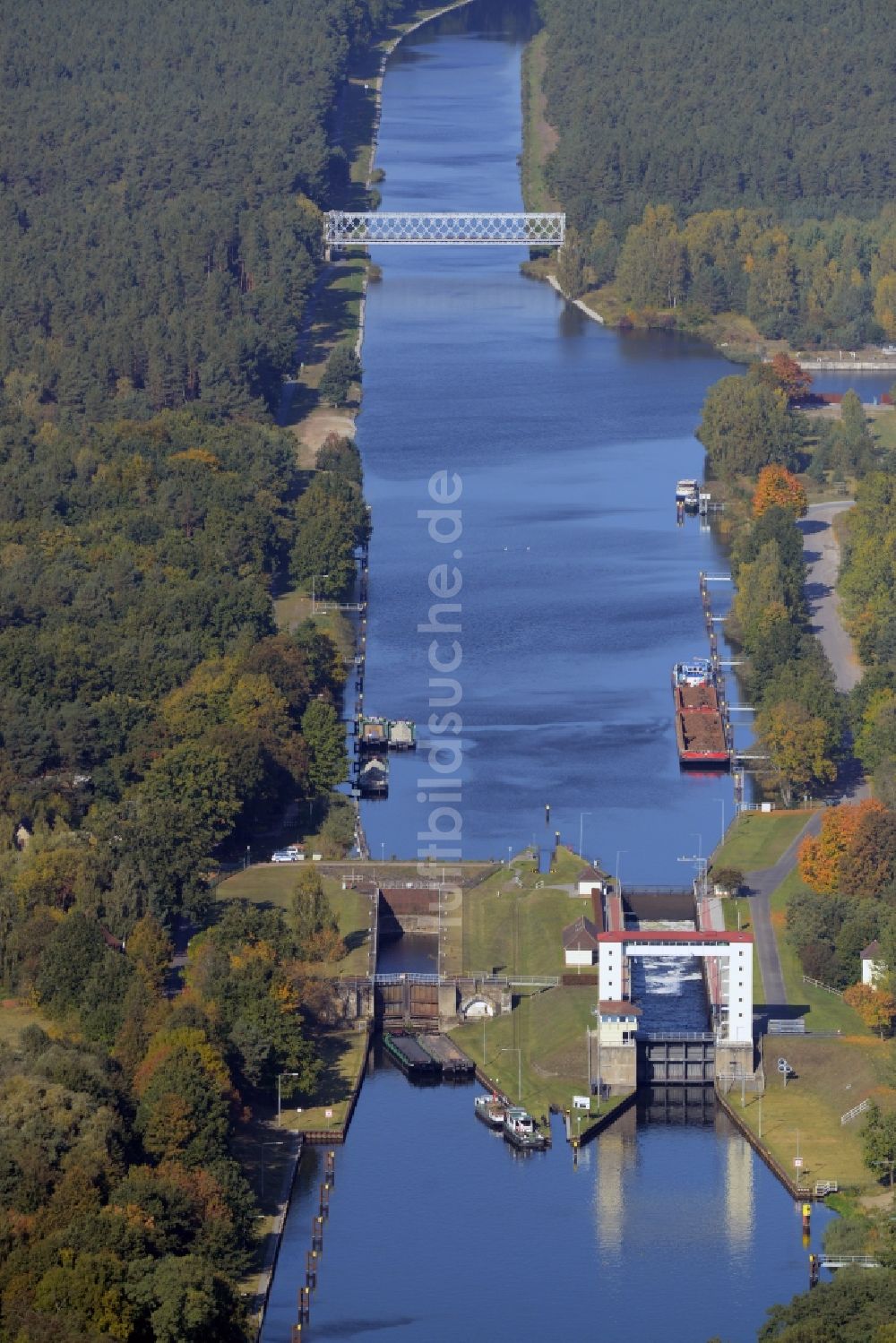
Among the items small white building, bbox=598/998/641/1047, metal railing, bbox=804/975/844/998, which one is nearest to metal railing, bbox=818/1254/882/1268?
small white building, bbox=598/998/641/1047

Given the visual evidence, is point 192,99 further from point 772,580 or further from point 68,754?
point 68,754

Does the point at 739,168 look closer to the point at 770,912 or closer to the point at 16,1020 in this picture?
the point at 770,912

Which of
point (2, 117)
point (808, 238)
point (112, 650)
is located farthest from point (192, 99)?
point (112, 650)

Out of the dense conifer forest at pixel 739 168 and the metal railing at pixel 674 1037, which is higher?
the dense conifer forest at pixel 739 168

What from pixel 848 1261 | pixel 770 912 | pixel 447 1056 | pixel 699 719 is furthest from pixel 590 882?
pixel 848 1261

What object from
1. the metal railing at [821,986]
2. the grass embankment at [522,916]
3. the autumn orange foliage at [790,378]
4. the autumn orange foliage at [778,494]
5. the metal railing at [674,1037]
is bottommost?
the metal railing at [674,1037]

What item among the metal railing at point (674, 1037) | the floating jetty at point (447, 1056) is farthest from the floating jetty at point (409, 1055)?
the metal railing at point (674, 1037)

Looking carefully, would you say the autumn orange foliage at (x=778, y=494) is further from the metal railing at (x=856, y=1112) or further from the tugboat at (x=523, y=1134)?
the tugboat at (x=523, y=1134)

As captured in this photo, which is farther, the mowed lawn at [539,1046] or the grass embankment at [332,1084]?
the mowed lawn at [539,1046]

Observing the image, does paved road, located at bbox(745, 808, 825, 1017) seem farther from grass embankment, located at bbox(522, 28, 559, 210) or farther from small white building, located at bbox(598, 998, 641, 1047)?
grass embankment, located at bbox(522, 28, 559, 210)
